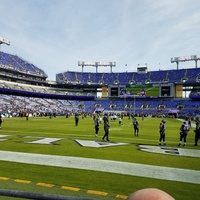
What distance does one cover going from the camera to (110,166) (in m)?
9.06

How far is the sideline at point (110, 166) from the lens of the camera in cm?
792

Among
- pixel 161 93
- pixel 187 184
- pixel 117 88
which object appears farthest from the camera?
pixel 117 88

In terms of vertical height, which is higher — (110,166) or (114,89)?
(114,89)

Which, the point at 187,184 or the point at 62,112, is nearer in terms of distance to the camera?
the point at 187,184

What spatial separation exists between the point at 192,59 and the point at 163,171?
101297 millimetres

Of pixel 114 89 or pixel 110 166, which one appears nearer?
pixel 110 166

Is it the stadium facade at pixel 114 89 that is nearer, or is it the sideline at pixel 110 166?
the sideline at pixel 110 166

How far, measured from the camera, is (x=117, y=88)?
318ft

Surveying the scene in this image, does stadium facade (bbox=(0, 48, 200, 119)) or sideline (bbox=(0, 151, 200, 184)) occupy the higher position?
stadium facade (bbox=(0, 48, 200, 119))

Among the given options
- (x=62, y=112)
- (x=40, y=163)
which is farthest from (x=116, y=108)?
(x=40, y=163)

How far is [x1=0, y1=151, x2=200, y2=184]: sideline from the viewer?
26.0 feet

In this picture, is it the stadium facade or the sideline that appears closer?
the sideline

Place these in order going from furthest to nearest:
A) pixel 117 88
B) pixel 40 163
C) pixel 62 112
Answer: pixel 117 88 < pixel 62 112 < pixel 40 163

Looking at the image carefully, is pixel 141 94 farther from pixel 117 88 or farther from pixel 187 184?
pixel 187 184
